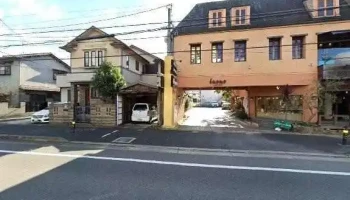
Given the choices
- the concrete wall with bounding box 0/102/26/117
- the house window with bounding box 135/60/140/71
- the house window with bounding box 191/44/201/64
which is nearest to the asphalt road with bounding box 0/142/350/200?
the house window with bounding box 191/44/201/64

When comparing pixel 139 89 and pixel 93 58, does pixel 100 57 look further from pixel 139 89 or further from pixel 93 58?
pixel 139 89

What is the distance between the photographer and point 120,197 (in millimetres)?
5148

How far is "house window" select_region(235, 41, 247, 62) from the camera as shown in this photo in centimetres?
1983

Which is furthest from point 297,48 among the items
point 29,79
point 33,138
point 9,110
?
point 29,79

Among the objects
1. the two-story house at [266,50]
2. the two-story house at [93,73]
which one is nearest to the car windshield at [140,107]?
the two-story house at [93,73]

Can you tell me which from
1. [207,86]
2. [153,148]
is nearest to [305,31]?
[207,86]

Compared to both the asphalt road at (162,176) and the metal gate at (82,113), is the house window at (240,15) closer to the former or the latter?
the metal gate at (82,113)

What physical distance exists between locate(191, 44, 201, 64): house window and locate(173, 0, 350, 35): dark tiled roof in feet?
3.66

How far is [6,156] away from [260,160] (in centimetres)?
857

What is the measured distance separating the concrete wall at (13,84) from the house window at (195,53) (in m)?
19.5

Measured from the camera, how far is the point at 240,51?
1994 cm

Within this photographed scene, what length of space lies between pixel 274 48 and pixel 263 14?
8.58ft

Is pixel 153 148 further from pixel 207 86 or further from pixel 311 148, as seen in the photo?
pixel 207 86

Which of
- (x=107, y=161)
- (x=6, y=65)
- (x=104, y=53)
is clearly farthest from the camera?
(x=6, y=65)
